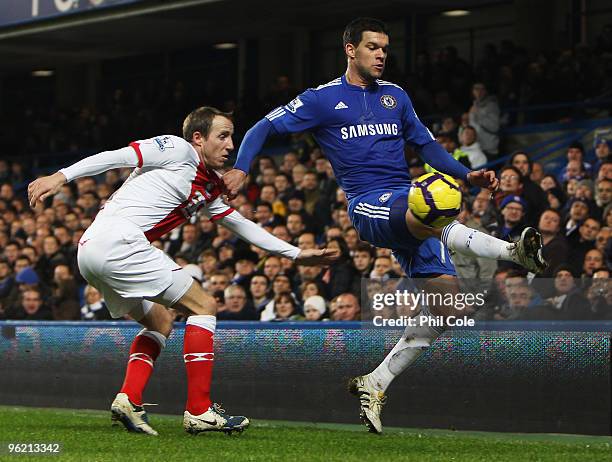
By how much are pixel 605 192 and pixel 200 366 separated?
5063 millimetres

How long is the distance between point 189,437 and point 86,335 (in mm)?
3965

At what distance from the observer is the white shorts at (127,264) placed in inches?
287

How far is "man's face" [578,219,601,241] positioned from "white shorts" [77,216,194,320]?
4.33m

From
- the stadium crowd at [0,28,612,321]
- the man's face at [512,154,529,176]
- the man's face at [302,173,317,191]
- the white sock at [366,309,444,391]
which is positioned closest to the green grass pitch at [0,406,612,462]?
the white sock at [366,309,444,391]

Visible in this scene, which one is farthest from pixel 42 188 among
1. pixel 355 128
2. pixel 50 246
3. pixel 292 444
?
pixel 50 246

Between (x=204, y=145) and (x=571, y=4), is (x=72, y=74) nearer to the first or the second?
(x=571, y=4)

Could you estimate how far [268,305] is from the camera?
1191cm

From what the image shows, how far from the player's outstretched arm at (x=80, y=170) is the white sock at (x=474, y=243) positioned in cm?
187

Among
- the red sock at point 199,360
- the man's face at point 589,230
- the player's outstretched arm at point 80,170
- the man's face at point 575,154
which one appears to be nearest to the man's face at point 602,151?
the man's face at point 575,154

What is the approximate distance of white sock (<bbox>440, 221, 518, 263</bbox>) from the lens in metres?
7.05

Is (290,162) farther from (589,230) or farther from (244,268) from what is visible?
(589,230)

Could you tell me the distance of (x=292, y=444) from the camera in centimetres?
706

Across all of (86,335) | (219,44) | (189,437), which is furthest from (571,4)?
(189,437)

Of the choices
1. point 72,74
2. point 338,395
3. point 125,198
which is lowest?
point 338,395
